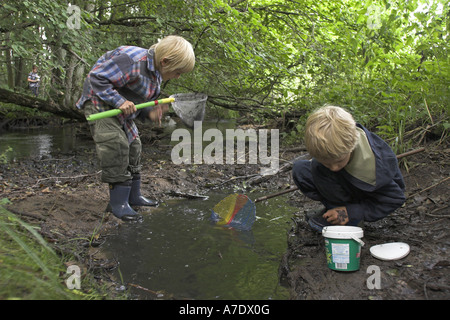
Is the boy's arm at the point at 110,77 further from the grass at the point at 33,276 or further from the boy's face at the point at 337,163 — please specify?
the boy's face at the point at 337,163

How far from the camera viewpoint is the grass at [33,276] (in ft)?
4.51

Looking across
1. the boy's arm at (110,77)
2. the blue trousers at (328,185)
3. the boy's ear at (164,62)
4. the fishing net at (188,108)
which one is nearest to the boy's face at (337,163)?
the blue trousers at (328,185)

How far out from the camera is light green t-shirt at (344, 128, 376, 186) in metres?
1.92

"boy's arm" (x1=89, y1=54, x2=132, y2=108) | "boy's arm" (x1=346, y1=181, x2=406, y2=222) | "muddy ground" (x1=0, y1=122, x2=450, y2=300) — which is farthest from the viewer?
Result: "boy's arm" (x1=89, y1=54, x2=132, y2=108)

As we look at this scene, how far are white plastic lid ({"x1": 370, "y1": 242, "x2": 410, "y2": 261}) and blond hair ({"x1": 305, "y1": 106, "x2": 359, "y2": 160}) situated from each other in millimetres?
504

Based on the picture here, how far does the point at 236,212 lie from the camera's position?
2699 millimetres

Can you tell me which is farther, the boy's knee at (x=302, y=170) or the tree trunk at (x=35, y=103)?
the tree trunk at (x=35, y=103)

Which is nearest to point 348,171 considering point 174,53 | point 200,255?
point 200,255

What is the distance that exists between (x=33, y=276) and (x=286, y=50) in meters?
4.85

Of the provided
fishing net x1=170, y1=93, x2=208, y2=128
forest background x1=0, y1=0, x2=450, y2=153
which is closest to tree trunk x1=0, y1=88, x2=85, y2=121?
forest background x1=0, y1=0, x2=450, y2=153

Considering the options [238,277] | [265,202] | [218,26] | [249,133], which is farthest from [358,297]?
[249,133]

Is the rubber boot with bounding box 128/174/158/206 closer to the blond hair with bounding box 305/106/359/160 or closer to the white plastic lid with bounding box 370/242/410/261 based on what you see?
the blond hair with bounding box 305/106/359/160

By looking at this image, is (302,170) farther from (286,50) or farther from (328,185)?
(286,50)

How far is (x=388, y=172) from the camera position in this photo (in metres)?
1.93
